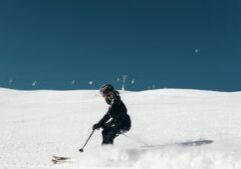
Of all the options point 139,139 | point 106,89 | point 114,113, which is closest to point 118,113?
point 114,113

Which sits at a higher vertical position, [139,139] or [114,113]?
[114,113]

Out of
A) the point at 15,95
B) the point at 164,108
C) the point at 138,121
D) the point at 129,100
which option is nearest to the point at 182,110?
the point at 164,108

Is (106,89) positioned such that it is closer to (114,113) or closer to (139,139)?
(114,113)

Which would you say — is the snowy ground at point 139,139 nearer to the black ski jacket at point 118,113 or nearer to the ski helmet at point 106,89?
the black ski jacket at point 118,113

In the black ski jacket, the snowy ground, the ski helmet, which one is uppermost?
the ski helmet

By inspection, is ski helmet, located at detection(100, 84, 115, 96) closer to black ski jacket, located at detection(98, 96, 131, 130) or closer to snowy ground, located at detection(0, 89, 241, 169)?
black ski jacket, located at detection(98, 96, 131, 130)

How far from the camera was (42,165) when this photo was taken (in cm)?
1187

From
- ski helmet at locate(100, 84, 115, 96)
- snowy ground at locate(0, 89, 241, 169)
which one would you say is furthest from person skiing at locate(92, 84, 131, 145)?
snowy ground at locate(0, 89, 241, 169)

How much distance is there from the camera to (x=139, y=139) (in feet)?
49.5

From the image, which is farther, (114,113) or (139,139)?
(139,139)

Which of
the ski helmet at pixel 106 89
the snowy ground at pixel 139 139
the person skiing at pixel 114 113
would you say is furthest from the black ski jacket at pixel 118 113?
the snowy ground at pixel 139 139

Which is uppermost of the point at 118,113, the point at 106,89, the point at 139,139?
the point at 106,89

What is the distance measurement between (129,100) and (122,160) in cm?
2760

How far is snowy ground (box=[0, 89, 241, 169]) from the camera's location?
1045 centimetres
